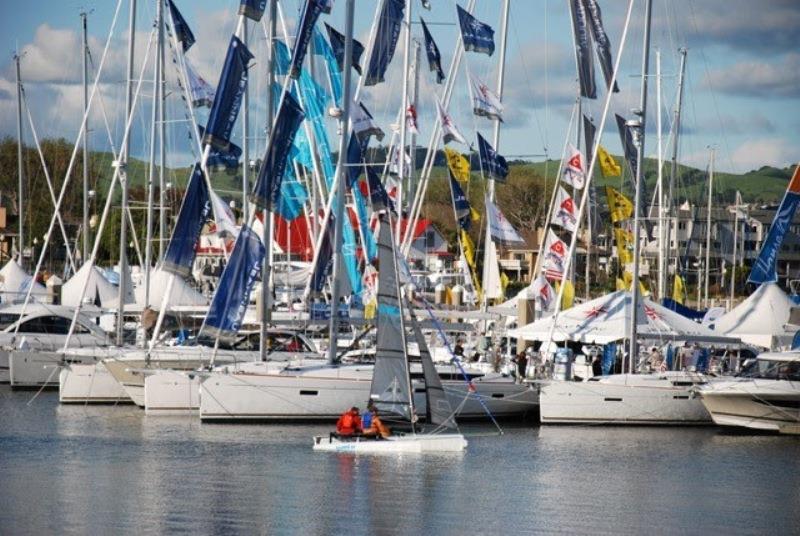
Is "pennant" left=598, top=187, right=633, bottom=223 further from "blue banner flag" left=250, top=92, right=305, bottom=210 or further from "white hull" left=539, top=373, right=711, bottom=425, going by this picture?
"blue banner flag" left=250, top=92, right=305, bottom=210

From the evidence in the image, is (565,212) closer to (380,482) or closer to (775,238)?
(775,238)

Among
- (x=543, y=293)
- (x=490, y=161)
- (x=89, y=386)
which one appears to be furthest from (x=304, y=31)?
(x=543, y=293)

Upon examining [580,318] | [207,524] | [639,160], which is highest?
[639,160]

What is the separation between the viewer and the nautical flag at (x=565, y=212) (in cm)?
5544

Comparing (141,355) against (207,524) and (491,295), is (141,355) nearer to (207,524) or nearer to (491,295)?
(491,295)

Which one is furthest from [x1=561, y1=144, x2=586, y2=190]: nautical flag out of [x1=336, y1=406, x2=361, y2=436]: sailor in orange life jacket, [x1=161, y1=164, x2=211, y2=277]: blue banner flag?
[x1=336, y1=406, x2=361, y2=436]: sailor in orange life jacket

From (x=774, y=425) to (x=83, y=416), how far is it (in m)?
21.2

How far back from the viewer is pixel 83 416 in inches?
1923

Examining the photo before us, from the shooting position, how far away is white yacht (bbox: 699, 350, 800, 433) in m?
46.2

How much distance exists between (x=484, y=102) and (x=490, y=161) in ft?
6.88

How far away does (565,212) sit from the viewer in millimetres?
55875

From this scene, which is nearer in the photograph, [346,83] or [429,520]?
[429,520]

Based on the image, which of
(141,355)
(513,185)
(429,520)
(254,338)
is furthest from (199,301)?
(513,185)

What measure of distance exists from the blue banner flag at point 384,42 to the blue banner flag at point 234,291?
10065 millimetres
